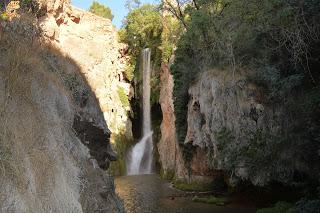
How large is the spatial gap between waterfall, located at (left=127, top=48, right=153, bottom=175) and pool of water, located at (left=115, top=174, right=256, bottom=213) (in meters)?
8.59

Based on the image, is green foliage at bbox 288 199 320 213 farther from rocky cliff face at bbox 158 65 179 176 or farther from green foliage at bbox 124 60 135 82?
green foliage at bbox 124 60 135 82

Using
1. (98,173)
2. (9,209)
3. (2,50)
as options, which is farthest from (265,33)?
(9,209)

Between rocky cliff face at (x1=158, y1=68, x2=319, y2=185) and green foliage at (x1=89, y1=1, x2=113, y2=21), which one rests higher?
green foliage at (x1=89, y1=1, x2=113, y2=21)

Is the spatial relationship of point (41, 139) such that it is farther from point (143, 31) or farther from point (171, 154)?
point (143, 31)

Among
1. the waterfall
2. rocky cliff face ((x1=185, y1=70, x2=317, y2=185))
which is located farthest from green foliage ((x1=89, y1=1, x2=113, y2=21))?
rocky cliff face ((x1=185, y1=70, x2=317, y2=185))

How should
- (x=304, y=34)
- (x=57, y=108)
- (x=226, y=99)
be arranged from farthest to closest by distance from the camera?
(x=226, y=99) < (x=304, y=34) < (x=57, y=108)

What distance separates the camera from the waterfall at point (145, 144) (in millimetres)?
36594

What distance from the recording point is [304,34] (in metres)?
12.9

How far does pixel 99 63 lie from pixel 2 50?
30.6 m

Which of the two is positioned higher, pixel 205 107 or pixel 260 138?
pixel 205 107

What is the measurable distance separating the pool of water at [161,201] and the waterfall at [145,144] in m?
8.59

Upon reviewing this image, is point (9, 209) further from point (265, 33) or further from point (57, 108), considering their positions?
point (265, 33)

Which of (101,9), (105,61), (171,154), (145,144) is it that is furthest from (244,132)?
(101,9)

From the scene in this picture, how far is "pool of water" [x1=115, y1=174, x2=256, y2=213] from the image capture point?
18.8 metres
